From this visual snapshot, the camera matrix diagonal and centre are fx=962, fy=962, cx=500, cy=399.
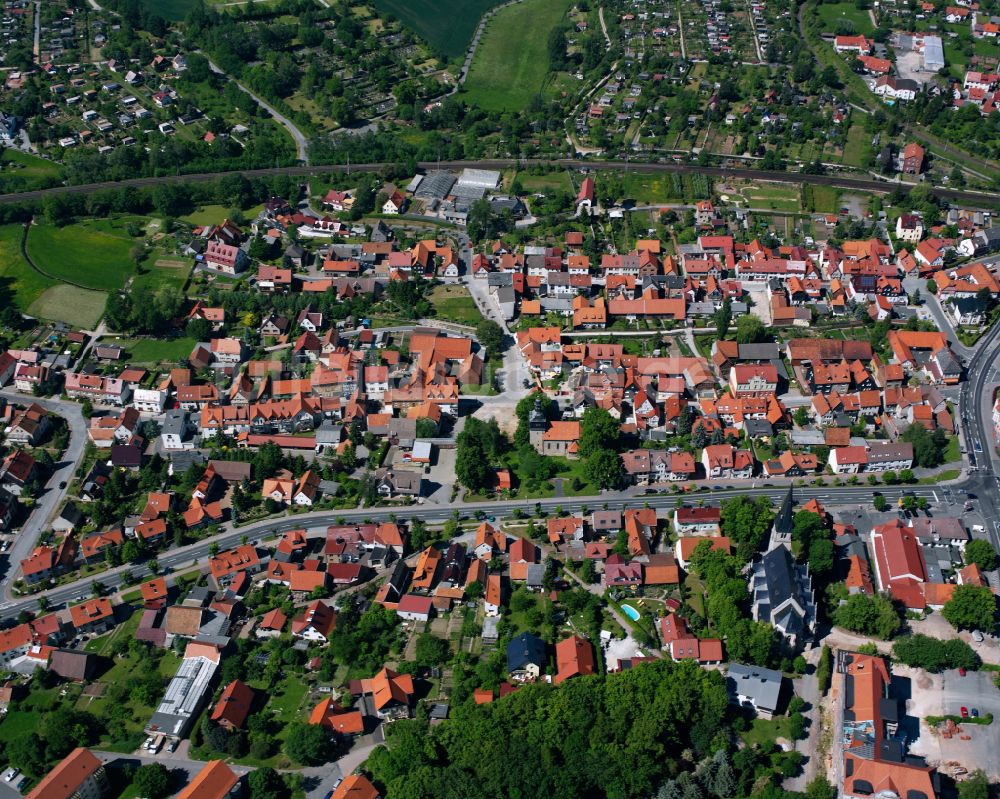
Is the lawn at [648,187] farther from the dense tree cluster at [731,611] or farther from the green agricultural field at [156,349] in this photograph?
the dense tree cluster at [731,611]

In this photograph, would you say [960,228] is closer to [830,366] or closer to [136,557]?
[830,366]

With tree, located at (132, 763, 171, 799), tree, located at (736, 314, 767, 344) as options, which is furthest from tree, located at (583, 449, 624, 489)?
tree, located at (132, 763, 171, 799)

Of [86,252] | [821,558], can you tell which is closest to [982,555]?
[821,558]

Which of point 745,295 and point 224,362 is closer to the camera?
point 224,362

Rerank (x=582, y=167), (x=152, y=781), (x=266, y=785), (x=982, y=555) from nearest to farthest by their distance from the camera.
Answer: (x=266, y=785)
(x=152, y=781)
(x=982, y=555)
(x=582, y=167)

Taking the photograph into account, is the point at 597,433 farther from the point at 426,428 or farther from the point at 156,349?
the point at 156,349

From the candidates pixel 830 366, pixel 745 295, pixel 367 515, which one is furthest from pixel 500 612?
pixel 745 295

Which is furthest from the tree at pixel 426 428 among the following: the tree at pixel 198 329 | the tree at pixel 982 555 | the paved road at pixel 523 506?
the tree at pixel 982 555

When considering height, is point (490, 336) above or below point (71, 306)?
above
